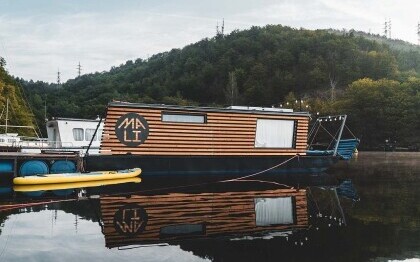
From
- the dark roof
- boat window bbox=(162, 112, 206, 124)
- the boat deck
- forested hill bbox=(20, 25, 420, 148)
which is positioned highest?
forested hill bbox=(20, 25, 420, 148)

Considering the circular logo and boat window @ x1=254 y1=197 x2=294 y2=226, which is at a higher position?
the circular logo

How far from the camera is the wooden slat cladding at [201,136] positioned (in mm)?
20516

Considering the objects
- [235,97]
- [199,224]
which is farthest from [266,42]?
[199,224]

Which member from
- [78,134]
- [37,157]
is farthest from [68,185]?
[78,134]

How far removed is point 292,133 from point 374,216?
42.0ft

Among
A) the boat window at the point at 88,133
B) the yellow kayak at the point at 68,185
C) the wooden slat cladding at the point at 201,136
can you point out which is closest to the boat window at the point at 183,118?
the wooden slat cladding at the point at 201,136

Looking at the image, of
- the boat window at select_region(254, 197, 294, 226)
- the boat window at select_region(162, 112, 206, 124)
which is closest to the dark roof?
the boat window at select_region(162, 112, 206, 124)

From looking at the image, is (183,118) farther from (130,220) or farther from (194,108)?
(130,220)

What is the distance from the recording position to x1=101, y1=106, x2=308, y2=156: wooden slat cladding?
20.5m

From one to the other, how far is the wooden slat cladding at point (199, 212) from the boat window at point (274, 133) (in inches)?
298

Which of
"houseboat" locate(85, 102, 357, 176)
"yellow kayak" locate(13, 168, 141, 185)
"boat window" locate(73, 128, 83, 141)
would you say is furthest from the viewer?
"boat window" locate(73, 128, 83, 141)

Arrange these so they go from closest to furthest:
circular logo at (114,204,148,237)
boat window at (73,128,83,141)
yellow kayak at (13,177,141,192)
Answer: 1. circular logo at (114,204,148,237)
2. yellow kayak at (13,177,141,192)
3. boat window at (73,128,83,141)

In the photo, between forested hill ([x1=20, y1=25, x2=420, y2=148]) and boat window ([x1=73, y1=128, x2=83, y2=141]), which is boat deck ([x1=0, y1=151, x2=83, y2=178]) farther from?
forested hill ([x1=20, y1=25, x2=420, y2=148])

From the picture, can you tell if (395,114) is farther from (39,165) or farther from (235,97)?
(39,165)
